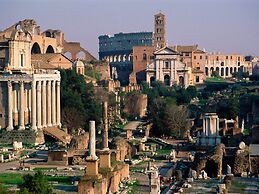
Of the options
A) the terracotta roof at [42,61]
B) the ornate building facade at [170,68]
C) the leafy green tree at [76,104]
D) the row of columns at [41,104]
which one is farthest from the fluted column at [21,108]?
the ornate building facade at [170,68]

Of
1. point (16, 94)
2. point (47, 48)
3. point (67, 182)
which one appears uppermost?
point (47, 48)

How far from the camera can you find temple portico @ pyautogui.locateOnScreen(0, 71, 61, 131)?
49.1 metres

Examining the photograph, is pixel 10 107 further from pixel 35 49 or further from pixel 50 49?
pixel 50 49

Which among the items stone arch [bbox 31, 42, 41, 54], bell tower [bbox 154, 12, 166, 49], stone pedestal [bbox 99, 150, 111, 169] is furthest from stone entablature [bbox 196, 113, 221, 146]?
bell tower [bbox 154, 12, 166, 49]

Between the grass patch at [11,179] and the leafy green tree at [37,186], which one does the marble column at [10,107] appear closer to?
the grass patch at [11,179]

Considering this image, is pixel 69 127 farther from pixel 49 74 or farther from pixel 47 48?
pixel 47 48

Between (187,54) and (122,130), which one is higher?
(187,54)

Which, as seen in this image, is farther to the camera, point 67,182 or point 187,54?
point 187,54

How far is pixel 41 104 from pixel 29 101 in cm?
96

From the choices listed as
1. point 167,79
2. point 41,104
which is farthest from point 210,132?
point 167,79

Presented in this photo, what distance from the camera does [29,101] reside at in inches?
1992

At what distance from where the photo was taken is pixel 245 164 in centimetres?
3312

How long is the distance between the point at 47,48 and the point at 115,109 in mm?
20300

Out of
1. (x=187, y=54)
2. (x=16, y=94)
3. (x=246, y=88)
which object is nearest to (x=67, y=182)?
(x=16, y=94)
